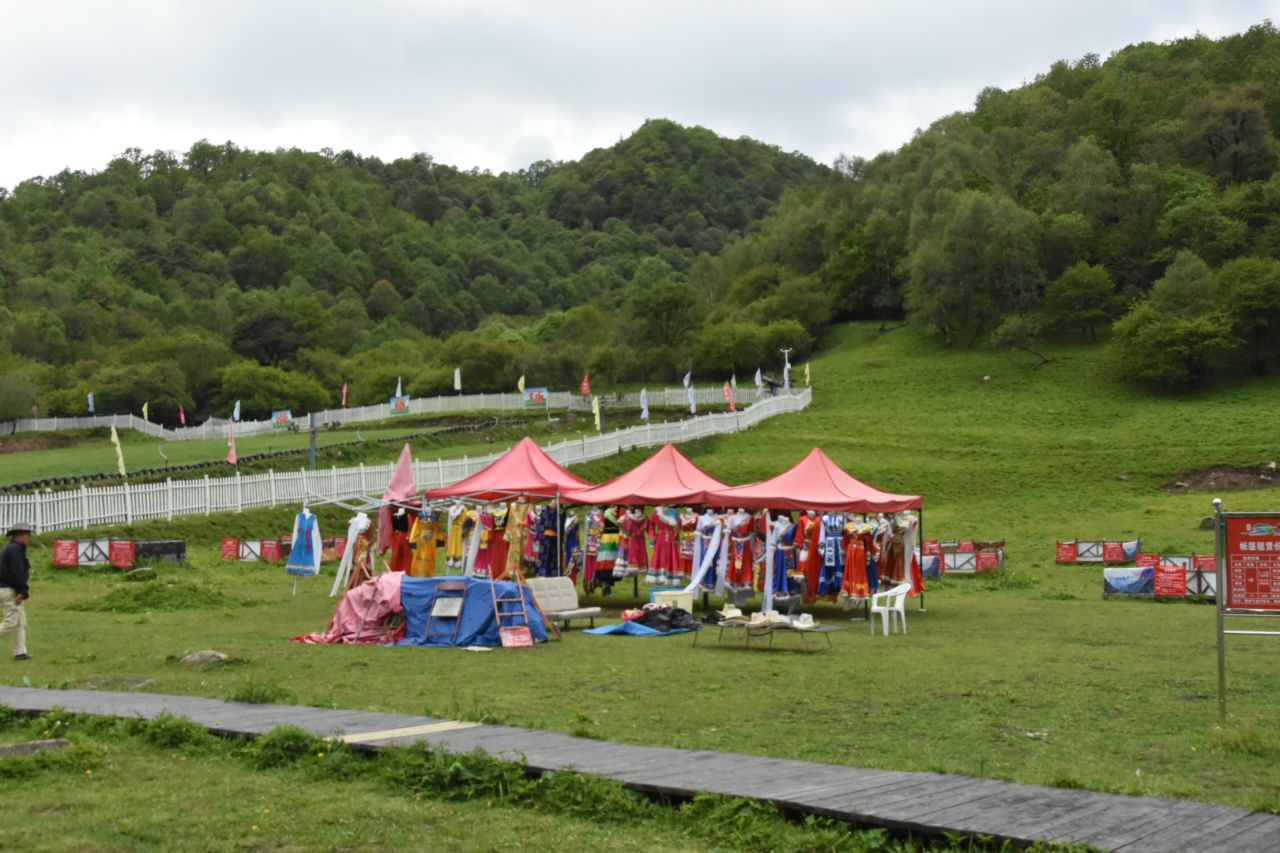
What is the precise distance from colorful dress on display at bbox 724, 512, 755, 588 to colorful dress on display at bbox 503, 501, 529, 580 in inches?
145

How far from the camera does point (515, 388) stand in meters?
75.7

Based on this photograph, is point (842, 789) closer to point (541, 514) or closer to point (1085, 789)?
point (1085, 789)

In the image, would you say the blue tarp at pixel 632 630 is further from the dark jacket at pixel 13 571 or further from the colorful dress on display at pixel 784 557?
the dark jacket at pixel 13 571

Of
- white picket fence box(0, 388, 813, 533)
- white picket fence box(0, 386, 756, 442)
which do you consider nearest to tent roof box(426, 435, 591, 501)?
white picket fence box(0, 388, 813, 533)

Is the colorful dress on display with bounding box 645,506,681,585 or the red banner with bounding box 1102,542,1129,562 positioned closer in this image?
the colorful dress on display with bounding box 645,506,681,585

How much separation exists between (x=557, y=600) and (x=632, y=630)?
4.39ft

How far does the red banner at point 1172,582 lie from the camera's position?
25234mm

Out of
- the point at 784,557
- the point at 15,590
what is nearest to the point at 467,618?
the point at 15,590

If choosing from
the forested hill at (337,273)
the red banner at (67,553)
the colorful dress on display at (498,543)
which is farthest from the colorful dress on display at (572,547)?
the forested hill at (337,273)

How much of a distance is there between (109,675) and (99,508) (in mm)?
18119

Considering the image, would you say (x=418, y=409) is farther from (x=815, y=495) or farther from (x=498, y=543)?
(x=815, y=495)

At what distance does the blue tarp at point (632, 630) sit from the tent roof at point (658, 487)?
4.82 metres

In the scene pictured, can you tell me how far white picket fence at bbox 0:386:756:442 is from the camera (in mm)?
65438

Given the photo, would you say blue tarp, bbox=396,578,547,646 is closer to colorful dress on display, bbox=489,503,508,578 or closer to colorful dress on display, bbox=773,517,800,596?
colorful dress on display, bbox=489,503,508,578
